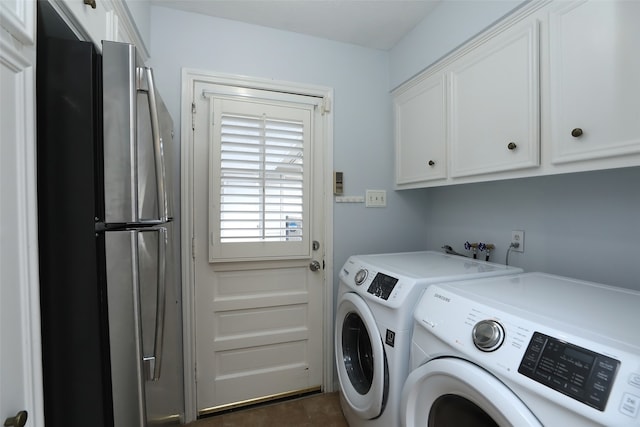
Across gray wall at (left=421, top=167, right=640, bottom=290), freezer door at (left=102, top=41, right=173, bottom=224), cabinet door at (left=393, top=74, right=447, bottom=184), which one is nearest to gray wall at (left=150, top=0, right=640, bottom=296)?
gray wall at (left=421, top=167, right=640, bottom=290)

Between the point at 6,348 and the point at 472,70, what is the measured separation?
6.48 ft

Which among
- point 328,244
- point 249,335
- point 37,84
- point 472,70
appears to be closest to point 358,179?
point 328,244

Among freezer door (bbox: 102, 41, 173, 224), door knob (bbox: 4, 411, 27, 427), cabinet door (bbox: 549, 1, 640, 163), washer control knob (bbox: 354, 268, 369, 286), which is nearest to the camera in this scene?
door knob (bbox: 4, 411, 27, 427)

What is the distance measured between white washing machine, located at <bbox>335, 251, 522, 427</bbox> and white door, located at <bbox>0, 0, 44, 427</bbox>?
108 centimetres

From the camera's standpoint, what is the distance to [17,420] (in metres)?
0.54

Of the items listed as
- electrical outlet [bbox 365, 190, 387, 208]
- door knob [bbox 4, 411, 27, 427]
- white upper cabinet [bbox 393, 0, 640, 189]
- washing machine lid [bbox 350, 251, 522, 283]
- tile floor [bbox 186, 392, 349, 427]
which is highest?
white upper cabinet [bbox 393, 0, 640, 189]

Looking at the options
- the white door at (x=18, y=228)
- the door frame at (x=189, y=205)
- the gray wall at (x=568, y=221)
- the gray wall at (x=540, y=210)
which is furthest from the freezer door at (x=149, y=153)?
the gray wall at (x=568, y=221)

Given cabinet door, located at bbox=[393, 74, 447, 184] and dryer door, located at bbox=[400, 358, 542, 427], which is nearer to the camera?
dryer door, located at bbox=[400, 358, 542, 427]

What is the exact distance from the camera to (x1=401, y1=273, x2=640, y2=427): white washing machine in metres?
0.58

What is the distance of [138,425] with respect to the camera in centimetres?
85

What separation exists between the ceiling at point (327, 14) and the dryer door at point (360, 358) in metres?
1.68

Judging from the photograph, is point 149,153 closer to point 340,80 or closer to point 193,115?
point 193,115

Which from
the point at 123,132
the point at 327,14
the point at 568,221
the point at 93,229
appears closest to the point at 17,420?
the point at 93,229

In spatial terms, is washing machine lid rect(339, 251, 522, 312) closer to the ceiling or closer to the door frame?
the door frame
